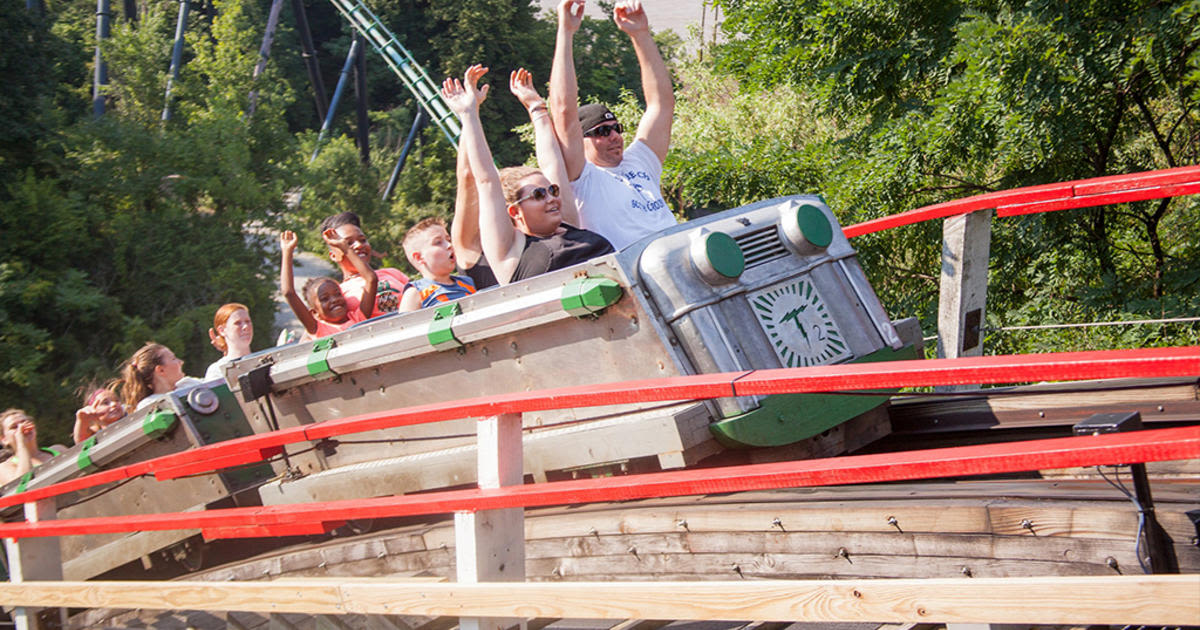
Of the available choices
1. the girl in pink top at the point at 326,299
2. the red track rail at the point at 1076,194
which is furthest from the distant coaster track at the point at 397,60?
the red track rail at the point at 1076,194

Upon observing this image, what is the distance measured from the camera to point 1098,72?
26.0 feet

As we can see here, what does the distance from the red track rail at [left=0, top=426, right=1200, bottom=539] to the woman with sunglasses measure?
1.60m

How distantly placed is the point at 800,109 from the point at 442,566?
43.2 feet

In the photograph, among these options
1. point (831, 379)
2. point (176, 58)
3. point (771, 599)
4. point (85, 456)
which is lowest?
point (771, 599)

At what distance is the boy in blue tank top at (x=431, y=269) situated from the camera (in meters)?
5.21

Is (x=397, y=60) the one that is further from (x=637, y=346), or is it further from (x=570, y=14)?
(x=637, y=346)

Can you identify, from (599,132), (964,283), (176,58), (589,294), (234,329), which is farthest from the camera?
(176,58)

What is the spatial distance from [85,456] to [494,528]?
3.35 meters

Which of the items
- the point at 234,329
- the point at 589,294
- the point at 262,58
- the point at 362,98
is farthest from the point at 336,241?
the point at 362,98

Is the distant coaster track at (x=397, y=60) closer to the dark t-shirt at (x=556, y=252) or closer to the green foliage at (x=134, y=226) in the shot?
the green foliage at (x=134, y=226)

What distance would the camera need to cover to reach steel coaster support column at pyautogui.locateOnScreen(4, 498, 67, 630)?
167 inches

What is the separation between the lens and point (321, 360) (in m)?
4.54

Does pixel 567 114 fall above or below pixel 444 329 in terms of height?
above

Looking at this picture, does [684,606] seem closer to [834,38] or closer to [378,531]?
[378,531]
